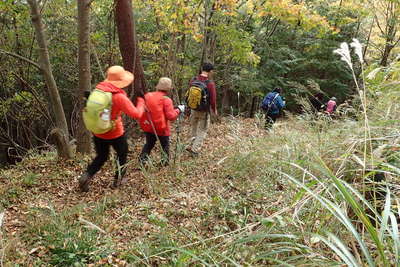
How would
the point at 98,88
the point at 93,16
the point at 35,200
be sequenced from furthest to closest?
the point at 93,16 < the point at 35,200 < the point at 98,88

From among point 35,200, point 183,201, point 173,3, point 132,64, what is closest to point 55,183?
point 35,200

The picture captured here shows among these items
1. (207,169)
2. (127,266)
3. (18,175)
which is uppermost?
(127,266)

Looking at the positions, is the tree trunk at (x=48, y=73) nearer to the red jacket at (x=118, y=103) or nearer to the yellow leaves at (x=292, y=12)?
the red jacket at (x=118, y=103)

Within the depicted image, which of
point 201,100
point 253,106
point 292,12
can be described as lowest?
point 253,106

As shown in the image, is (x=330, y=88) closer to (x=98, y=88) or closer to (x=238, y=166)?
(x=238, y=166)

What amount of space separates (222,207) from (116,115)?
6.43 ft

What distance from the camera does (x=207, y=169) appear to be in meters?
5.36

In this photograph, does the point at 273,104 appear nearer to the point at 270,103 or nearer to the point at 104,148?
the point at 270,103

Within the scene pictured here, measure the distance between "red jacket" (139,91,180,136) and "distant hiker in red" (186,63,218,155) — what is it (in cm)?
124

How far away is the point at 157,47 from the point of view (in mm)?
8539

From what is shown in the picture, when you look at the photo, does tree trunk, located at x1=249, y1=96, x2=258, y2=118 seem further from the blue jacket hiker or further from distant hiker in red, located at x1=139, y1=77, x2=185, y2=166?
distant hiker in red, located at x1=139, y1=77, x2=185, y2=166

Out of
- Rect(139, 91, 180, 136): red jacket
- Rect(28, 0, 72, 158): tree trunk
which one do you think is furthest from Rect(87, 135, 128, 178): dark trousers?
Rect(28, 0, 72, 158): tree trunk

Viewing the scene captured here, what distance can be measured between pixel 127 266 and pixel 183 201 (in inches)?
55.9

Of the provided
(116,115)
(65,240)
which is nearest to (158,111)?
(116,115)
